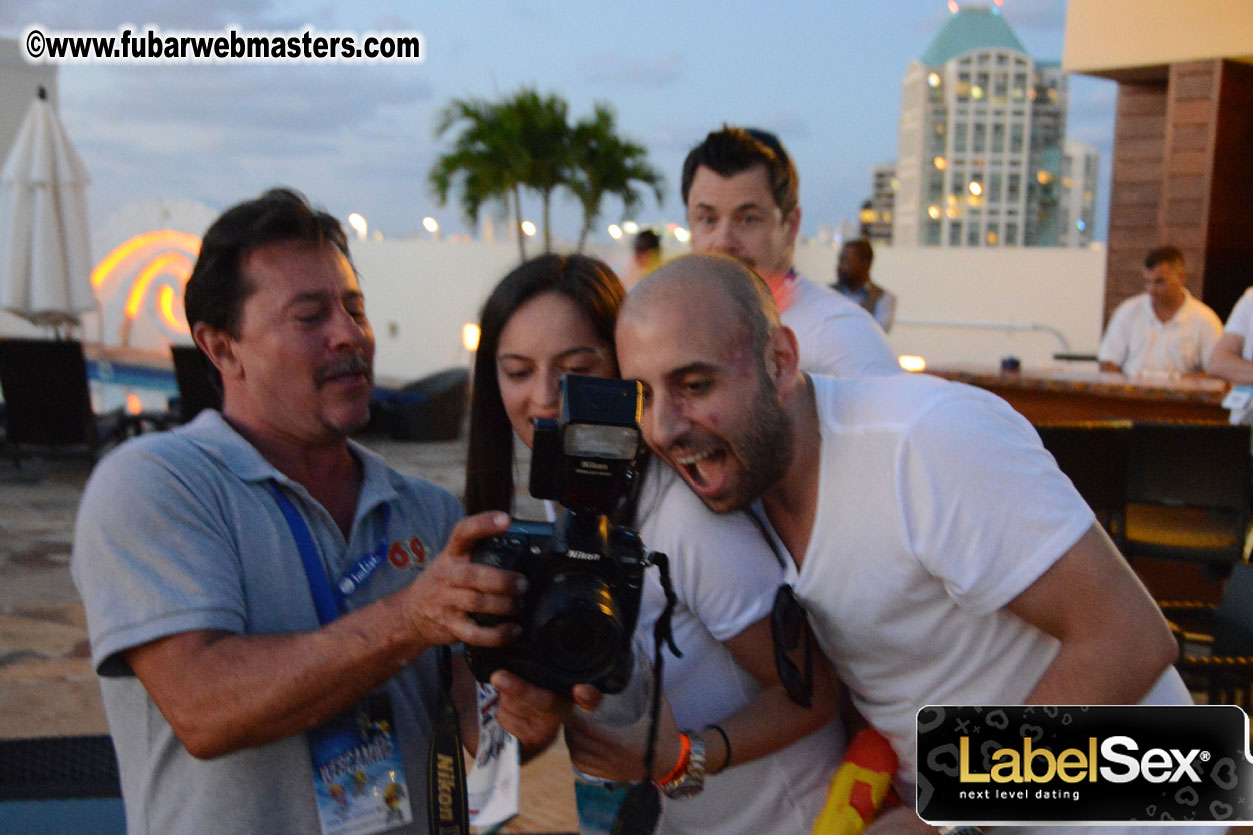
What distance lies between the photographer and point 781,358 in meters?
1.55

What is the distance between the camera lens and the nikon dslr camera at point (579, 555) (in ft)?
3.87

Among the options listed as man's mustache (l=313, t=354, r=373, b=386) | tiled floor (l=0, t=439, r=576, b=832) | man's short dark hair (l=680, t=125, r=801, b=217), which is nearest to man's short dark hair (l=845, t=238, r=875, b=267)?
tiled floor (l=0, t=439, r=576, b=832)

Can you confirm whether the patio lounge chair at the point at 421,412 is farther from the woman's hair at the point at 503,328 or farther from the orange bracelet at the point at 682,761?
the orange bracelet at the point at 682,761

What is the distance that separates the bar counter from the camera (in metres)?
5.18

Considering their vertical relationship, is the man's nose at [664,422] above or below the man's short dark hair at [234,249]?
below

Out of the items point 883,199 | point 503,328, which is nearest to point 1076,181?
point 883,199

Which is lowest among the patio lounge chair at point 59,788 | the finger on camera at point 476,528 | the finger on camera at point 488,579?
the patio lounge chair at point 59,788

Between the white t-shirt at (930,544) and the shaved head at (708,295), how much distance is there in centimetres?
17

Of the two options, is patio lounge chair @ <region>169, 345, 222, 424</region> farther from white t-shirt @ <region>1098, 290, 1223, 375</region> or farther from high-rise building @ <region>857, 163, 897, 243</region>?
high-rise building @ <region>857, 163, 897, 243</region>

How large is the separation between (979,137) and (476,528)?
4651 inches

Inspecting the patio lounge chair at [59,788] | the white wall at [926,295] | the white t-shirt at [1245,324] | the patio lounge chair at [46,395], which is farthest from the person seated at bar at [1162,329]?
the patio lounge chair at [46,395]

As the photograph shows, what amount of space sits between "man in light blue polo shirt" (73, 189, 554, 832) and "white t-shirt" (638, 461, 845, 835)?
0.92 feet

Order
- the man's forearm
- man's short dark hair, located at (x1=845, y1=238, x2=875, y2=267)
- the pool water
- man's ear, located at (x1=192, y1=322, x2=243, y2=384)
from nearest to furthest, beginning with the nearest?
the man's forearm < man's ear, located at (x1=192, y1=322, x2=243, y2=384) < man's short dark hair, located at (x1=845, y1=238, x2=875, y2=267) < the pool water

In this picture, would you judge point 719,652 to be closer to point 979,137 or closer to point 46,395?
point 46,395
